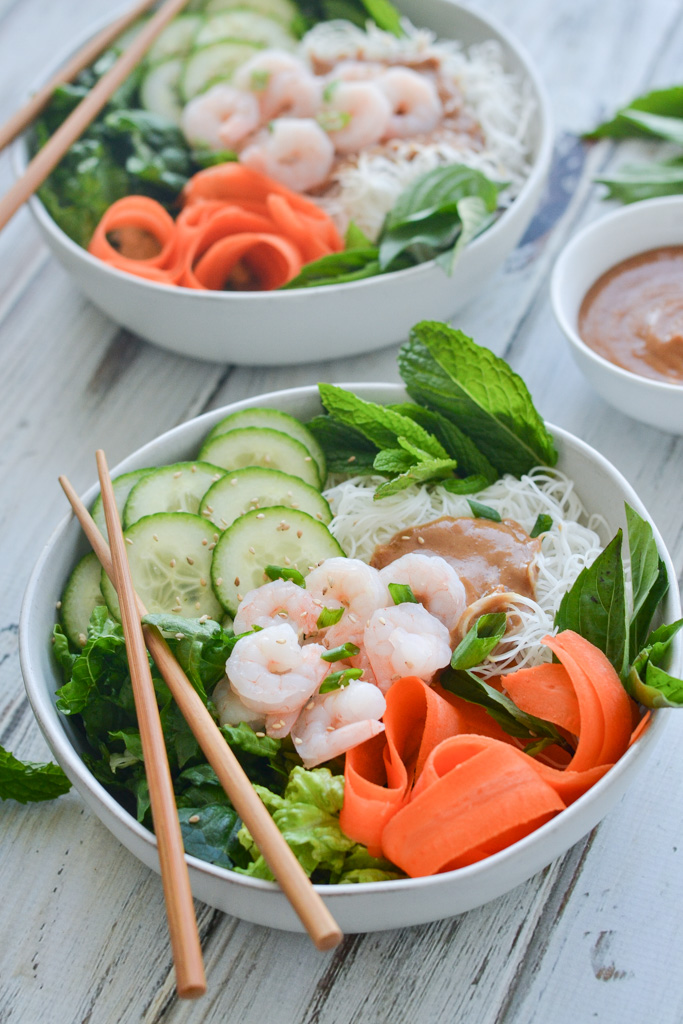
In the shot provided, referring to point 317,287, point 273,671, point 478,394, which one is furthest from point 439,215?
point 273,671

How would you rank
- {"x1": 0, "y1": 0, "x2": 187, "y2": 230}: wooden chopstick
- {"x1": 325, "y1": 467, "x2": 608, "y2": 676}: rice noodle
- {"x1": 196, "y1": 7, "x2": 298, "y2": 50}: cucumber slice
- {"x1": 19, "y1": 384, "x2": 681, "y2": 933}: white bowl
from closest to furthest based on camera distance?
{"x1": 19, "y1": 384, "x2": 681, "y2": 933}: white bowl
{"x1": 325, "y1": 467, "x2": 608, "y2": 676}: rice noodle
{"x1": 0, "y1": 0, "x2": 187, "y2": 230}: wooden chopstick
{"x1": 196, "y1": 7, "x2": 298, "y2": 50}: cucumber slice

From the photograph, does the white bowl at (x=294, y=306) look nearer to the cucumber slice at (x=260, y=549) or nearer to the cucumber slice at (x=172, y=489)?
the cucumber slice at (x=172, y=489)

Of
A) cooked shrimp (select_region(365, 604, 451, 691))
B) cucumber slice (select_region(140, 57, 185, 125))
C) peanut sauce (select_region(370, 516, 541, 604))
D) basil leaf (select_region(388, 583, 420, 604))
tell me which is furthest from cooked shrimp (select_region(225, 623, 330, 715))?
cucumber slice (select_region(140, 57, 185, 125))

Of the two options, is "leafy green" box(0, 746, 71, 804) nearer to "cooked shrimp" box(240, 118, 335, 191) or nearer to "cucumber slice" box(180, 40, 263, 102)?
"cooked shrimp" box(240, 118, 335, 191)

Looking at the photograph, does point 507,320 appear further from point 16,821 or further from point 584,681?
point 16,821

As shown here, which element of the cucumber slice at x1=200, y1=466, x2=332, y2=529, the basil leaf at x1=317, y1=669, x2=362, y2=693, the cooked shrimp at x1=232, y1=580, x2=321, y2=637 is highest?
the cucumber slice at x1=200, y1=466, x2=332, y2=529

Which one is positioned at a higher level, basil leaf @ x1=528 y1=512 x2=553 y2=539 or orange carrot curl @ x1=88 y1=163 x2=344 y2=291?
orange carrot curl @ x1=88 y1=163 x2=344 y2=291

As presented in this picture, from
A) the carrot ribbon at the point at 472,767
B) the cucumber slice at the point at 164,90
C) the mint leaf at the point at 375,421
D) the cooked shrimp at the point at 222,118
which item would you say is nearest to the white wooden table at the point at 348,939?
the carrot ribbon at the point at 472,767

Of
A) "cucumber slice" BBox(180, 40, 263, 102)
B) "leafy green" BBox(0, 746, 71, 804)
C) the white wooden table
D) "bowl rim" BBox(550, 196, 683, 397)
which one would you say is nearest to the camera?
the white wooden table
